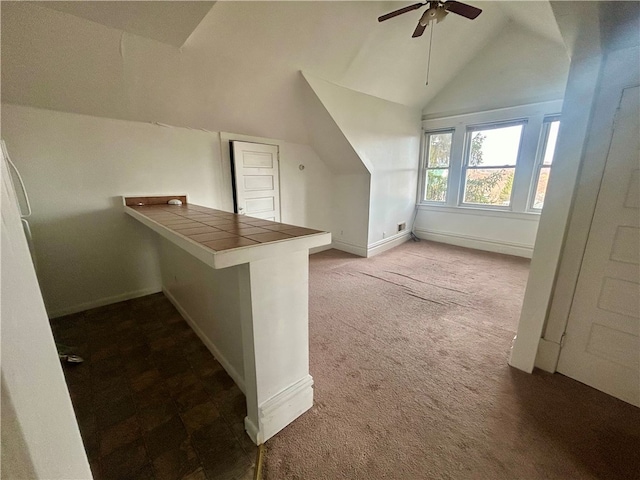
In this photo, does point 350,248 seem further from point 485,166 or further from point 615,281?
point 615,281

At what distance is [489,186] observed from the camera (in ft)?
14.6

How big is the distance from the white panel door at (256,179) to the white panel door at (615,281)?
3269 mm

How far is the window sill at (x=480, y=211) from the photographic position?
4.05 meters

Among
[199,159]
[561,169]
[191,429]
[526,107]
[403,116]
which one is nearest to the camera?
[191,429]

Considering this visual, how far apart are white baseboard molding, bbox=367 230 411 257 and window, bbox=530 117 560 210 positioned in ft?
6.70

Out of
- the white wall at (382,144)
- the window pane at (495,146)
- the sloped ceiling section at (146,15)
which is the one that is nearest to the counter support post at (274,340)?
the sloped ceiling section at (146,15)

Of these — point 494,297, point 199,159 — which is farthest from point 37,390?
point 494,297

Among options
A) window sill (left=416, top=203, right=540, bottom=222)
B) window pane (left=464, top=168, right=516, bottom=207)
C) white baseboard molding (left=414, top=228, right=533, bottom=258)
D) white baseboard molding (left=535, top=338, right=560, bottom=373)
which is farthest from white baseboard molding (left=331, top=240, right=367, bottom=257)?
white baseboard molding (left=535, top=338, right=560, bottom=373)

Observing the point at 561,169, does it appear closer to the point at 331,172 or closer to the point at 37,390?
the point at 37,390

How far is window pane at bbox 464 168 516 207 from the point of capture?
4.28 m

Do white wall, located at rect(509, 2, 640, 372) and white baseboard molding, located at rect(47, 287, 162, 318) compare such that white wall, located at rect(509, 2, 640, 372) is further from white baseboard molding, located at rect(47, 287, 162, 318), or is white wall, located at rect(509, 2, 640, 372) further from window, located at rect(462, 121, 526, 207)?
white baseboard molding, located at rect(47, 287, 162, 318)

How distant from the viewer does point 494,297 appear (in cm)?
279

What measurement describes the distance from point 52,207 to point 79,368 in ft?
4.86

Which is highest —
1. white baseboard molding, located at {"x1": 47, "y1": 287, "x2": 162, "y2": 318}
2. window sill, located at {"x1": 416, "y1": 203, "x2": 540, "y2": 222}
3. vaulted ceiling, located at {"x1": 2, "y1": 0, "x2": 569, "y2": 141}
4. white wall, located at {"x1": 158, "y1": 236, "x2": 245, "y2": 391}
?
vaulted ceiling, located at {"x1": 2, "y1": 0, "x2": 569, "y2": 141}
